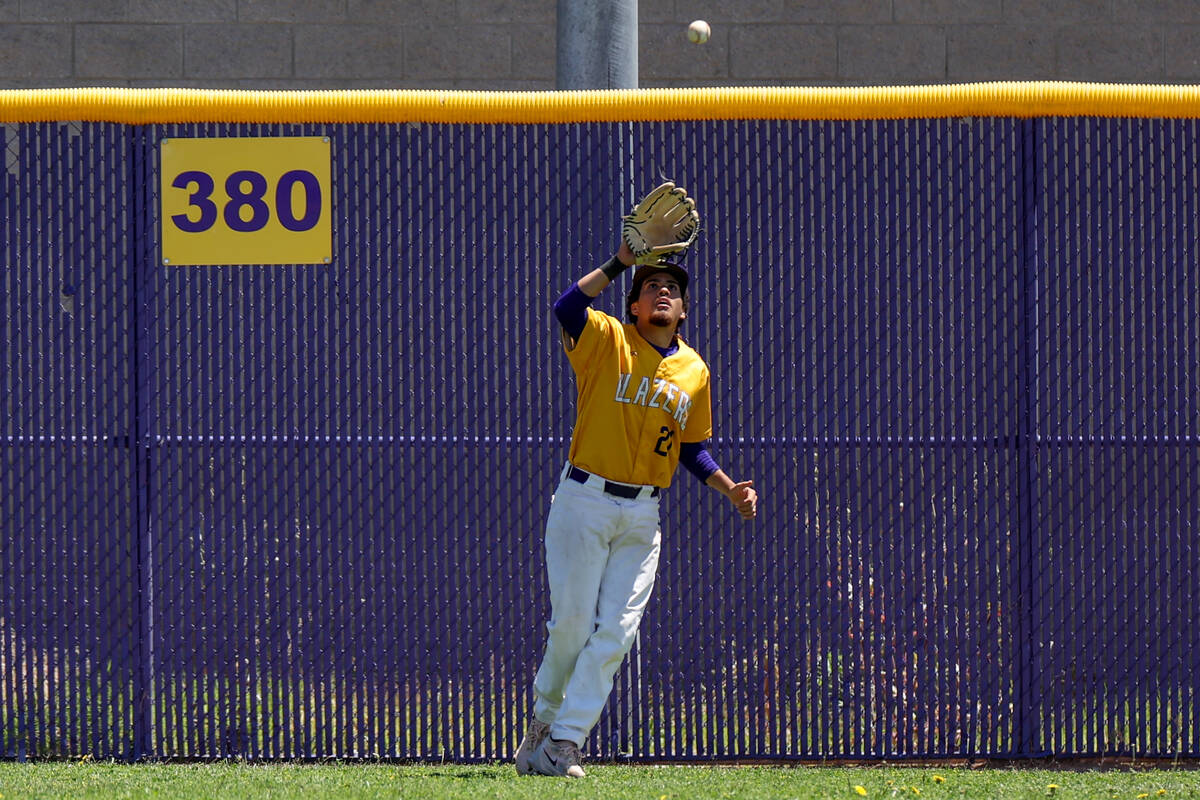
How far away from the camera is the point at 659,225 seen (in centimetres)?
499

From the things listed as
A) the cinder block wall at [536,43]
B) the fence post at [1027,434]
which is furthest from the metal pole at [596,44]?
the cinder block wall at [536,43]

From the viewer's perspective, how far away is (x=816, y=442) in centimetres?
555

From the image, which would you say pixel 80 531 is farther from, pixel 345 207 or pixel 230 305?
pixel 345 207

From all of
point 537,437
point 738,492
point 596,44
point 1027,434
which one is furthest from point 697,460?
point 596,44

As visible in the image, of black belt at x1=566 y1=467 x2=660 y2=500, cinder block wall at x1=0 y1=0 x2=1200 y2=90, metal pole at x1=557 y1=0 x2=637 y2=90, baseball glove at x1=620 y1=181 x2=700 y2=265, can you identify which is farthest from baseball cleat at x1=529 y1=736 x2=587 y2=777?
cinder block wall at x1=0 y1=0 x2=1200 y2=90

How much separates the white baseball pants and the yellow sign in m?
1.39

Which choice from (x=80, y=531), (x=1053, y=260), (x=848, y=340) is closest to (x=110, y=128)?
(x=80, y=531)

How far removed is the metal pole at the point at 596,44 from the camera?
6062 mm

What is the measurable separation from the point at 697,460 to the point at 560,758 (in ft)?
3.71

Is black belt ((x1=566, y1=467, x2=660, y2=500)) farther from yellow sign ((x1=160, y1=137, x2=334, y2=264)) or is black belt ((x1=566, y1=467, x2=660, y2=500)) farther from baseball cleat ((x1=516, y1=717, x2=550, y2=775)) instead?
yellow sign ((x1=160, y1=137, x2=334, y2=264))

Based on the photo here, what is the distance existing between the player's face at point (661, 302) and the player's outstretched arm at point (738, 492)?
1.82 ft

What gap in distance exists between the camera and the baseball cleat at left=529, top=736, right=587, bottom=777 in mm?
5109

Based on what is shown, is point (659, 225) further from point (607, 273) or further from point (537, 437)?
point (537, 437)

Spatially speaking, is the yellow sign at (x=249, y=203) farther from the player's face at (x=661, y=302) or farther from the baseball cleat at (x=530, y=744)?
the baseball cleat at (x=530, y=744)
